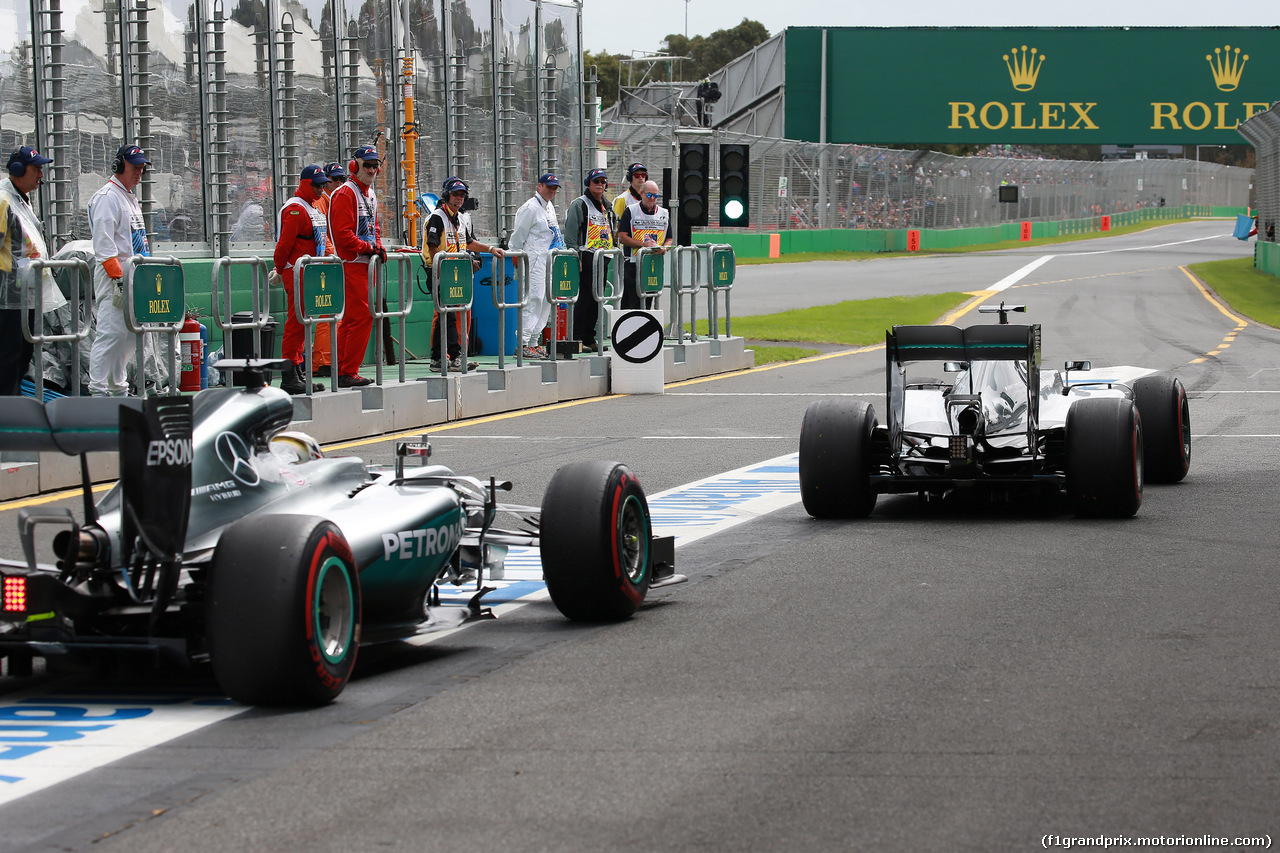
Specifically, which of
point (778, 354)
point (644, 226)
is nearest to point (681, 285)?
point (644, 226)

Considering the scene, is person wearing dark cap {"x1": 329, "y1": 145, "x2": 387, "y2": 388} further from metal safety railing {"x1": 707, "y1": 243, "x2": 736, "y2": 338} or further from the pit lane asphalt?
metal safety railing {"x1": 707, "y1": 243, "x2": 736, "y2": 338}

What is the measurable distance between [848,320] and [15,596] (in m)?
24.5

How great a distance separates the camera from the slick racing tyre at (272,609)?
17.5 feet

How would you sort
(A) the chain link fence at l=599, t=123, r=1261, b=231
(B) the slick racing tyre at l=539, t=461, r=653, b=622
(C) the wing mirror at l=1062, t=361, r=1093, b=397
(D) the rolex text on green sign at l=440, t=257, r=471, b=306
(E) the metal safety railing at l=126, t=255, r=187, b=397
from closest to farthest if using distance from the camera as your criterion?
(B) the slick racing tyre at l=539, t=461, r=653, b=622
(C) the wing mirror at l=1062, t=361, r=1093, b=397
(E) the metal safety railing at l=126, t=255, r=187, b=397
(D) the rolex text on green sign at l=440, t=257, r=471, b=306
(A) the chain link fence at l=599, t=123, r=1261, b=231

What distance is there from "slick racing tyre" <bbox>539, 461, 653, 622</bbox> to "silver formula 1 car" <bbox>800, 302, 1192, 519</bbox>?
10.2ft

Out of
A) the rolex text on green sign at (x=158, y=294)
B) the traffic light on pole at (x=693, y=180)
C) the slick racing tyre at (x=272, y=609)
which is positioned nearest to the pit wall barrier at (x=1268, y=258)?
the traffic light on pole at (x=693, y=180)

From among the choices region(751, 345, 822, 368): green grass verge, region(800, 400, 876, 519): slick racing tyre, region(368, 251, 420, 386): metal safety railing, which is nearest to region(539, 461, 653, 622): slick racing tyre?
region(800, 400, 876, 519): slick racing tyre

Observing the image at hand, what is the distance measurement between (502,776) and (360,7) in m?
15.6

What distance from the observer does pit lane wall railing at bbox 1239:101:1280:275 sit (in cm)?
4253

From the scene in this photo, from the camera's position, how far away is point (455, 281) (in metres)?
15.8

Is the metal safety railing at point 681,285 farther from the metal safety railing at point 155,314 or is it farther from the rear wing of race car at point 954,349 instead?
the rear wing of race car at point 954,349

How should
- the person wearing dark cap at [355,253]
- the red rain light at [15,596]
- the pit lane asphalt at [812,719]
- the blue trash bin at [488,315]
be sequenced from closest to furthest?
the pit lane asphalt at [812,719], the red rain light at [15,596], the person wearing dark cap at [355,253], the blue trash bin at [488,315]

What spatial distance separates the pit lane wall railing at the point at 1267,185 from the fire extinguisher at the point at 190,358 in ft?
106

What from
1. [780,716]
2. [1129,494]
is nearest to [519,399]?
[1129,494]
